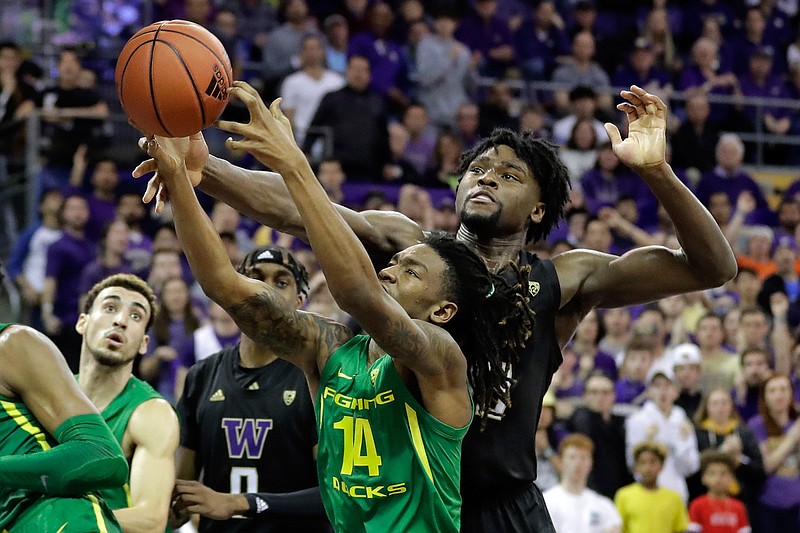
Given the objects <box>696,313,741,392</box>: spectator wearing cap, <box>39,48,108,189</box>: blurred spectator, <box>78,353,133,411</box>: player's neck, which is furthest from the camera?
<box>39,48,108,189</box>: blurred spectator

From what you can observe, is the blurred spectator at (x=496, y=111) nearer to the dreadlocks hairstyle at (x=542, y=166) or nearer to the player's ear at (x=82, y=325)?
the player's ear at (x=82, y=325)

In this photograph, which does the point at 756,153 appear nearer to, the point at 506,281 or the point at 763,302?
the point at 763,302

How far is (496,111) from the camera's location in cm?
Result: 1226

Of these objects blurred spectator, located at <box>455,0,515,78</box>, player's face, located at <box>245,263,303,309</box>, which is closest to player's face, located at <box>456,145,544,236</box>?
player's face, located at <box>245,263,303,309</box>

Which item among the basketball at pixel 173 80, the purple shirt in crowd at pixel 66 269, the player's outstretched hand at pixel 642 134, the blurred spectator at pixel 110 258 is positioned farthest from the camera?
the purple shirt in crowd at pixel 66 269

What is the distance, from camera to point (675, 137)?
1309 cm

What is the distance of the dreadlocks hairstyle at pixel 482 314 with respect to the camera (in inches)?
157

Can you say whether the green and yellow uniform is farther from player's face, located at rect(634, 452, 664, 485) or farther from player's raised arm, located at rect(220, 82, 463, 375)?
player's face, located at rect(634, 452, 664, 485)

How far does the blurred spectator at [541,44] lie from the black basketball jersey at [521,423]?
9980 mm

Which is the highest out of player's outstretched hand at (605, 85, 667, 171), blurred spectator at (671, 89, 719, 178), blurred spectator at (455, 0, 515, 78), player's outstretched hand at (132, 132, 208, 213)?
blurred spectator at (455, 0, 515, 78)

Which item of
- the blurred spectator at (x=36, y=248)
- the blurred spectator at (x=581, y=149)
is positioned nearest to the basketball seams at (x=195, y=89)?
the blurred spectator at (x=36, y=248)

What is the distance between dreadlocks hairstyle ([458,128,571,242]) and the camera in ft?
15.0

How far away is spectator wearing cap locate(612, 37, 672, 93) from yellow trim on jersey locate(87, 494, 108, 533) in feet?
35.5

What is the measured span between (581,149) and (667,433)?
12.9 feet
